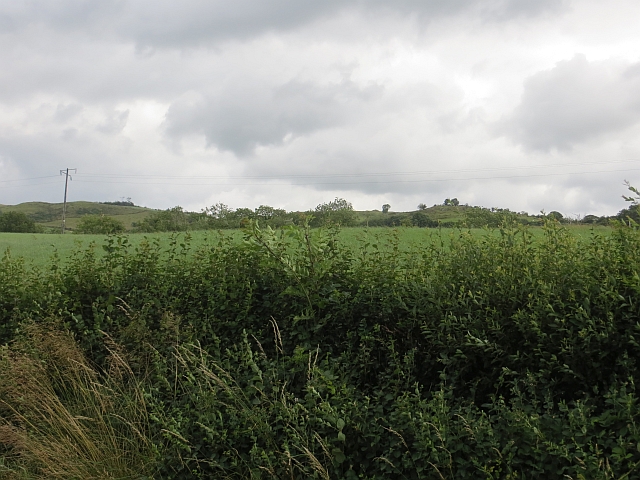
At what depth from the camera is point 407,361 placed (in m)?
4.64

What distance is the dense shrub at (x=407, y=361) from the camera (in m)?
3.82

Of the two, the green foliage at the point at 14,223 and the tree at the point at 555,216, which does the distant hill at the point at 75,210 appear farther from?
the tree at the point at 555,216

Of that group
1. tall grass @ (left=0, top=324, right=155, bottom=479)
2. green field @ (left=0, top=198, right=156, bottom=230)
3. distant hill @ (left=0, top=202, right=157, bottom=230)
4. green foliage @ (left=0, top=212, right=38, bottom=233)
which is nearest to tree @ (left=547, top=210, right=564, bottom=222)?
tall grass @ (left=0, top=324, right=155, bottom=479)

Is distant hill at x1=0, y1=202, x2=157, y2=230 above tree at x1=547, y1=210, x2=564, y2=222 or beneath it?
above

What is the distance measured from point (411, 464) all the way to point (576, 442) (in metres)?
1.15

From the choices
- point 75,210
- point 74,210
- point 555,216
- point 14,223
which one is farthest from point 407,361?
point 74,210

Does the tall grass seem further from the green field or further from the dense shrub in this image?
the green field

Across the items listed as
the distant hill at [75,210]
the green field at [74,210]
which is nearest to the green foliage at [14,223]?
the distant hill at [75,210]

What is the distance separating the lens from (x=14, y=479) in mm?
5113

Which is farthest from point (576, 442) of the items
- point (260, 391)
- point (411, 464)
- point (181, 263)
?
point (181, 263)

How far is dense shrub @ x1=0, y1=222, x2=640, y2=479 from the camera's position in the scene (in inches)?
150

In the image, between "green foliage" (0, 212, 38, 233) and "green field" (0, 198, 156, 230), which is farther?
"green field" (0, 198, 156, 230)

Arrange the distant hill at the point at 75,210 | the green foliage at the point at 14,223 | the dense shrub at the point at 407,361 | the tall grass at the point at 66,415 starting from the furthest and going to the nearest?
1. the distant hill at the point at 75,210
2. the green foliage at the point at 14,223
3. the tall grass at the point at 66,415
4. the dense shrub at the point at 407,361

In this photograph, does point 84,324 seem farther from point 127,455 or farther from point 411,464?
point 411,464
